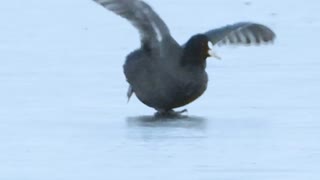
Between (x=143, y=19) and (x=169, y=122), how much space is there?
862mm

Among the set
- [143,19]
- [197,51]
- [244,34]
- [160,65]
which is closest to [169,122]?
[160,65]

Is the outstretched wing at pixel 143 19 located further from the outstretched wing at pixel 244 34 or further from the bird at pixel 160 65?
the outstretched wing at pixel 244 34

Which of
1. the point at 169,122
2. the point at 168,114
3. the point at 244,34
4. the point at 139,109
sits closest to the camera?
the point at 169,122

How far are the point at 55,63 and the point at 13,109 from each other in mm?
2286

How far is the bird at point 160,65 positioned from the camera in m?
12.1

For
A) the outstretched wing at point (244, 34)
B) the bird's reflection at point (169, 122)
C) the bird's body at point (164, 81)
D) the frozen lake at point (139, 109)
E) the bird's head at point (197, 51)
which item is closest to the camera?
the frozen lake at point (139, 109)

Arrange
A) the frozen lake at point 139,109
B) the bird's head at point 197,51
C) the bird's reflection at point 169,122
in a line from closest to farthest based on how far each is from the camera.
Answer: the frozen lake at point 139,109 → the bird's reflection at point 169,122 → the bird's head at point 197,51

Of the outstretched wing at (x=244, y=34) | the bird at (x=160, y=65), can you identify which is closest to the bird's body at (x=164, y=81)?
the bird at (x=160, y=65)

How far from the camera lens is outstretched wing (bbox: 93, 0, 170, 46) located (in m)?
12.4

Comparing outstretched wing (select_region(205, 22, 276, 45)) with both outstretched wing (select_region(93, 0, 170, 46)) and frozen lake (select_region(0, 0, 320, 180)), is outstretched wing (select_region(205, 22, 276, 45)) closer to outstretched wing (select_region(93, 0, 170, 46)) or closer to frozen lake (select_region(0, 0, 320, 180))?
frozen lake (select_region(0, 0, 320, 180))

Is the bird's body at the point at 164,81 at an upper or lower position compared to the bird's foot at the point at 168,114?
upper

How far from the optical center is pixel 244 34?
13250 mm

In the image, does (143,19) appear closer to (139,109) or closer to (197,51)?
(197,51)

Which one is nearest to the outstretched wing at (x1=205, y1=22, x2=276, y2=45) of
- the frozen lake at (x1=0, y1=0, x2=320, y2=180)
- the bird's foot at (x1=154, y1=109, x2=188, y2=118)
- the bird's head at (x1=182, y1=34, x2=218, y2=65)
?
the frozen lake at (x1=0, y1=0, x2=320, y2=180)
